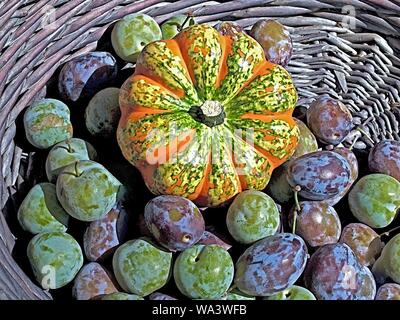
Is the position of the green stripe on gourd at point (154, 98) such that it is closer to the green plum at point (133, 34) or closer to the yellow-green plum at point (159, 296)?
the green plum at point (133, 34)

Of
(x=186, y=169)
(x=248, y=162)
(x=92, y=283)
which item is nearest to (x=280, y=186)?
(x=248, y=162)

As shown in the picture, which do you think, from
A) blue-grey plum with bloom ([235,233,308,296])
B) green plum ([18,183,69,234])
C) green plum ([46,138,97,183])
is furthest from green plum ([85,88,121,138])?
blue-grey plum with bloom ([235,233,308,296])

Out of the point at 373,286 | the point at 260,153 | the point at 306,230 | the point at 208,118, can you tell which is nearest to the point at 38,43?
the point at 208,118

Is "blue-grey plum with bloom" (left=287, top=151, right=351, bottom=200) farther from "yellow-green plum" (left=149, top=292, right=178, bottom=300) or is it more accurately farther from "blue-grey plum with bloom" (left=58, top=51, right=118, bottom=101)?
"blue-grey plum with bloom" (left=58, top=51, right=118, bottom=101)

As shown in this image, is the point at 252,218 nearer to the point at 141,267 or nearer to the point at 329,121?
the point at 141,267

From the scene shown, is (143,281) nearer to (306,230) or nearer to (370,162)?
(306,230)

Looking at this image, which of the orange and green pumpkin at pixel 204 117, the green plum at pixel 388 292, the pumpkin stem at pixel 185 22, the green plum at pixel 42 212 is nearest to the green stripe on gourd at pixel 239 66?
the orange and green pumpkin at pixel 204 117
